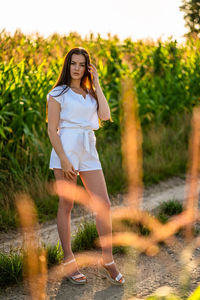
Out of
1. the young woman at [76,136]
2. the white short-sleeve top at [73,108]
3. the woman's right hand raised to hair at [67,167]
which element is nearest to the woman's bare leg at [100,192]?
the young woman at [76,136]

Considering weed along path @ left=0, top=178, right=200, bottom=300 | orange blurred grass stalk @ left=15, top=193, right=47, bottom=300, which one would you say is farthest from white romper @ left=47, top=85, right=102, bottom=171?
weed along path @ left=0, top=178, right=200, bottom=300

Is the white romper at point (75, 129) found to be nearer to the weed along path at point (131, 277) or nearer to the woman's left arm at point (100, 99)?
the woman's left arm at point (100, 99)

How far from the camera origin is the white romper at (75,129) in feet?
9.75

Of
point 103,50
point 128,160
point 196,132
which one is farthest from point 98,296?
point 103,50

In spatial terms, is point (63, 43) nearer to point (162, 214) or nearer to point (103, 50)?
point (103, 50)

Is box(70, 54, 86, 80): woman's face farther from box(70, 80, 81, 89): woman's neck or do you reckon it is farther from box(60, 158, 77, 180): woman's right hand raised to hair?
box(60, 158, 77, 180): woman's right hand raised to hair

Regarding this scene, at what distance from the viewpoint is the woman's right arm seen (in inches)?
116

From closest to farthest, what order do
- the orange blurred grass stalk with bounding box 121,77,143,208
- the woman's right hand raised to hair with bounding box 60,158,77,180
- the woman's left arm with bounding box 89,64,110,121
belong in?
the woman's right hand raised to hair with bounding box 60,158,77,180
the woman's left arm with bounding box 89,64,110,121
the orange blurred grass stalk with bounding box 121,77,143,208

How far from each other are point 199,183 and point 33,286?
159 inches

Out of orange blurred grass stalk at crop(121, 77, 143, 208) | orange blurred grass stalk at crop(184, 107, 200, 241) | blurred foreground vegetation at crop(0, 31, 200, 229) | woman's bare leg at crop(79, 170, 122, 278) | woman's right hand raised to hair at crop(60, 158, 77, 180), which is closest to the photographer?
woman's right hand raised to hair at crop(60, 158, 77, 180)

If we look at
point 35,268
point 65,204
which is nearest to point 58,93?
point 65,204

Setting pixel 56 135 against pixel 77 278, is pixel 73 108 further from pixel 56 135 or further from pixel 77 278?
pixel 77 278

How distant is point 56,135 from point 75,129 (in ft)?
0.53

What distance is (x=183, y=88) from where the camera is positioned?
8.81 m
